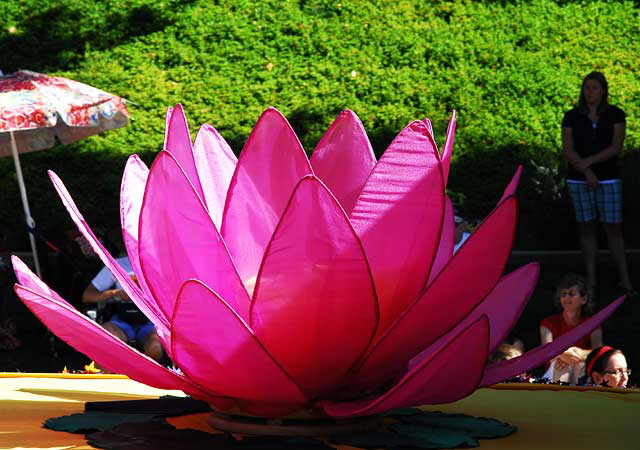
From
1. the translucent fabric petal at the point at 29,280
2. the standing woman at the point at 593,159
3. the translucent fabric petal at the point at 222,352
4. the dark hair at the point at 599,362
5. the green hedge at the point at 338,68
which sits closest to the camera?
the translucent fabric petal at the point at 222,352

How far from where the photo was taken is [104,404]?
1.89 metres

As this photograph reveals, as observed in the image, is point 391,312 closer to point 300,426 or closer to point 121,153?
point 300,426

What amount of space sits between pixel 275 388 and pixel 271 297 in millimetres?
135

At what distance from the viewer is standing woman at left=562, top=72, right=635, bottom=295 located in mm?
7797

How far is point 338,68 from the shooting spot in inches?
459

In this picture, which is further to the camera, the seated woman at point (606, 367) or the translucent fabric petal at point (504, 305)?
the seated woman at point (606, 367)

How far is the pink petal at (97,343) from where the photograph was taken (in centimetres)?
169

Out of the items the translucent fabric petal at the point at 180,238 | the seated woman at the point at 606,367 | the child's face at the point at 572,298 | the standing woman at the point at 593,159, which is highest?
the translucent fabric petal at the point at 180,238

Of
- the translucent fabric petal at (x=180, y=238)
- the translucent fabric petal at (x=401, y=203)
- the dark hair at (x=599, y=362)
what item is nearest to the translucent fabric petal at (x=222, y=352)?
the translucent fabric petal at (x=180, y=238)

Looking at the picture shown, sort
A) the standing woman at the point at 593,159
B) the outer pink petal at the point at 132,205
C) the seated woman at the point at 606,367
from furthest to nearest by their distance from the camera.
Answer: the standing woman at the point at 593,159
the seated woman at the point at 606,367
the outer pink petal at the point at 132,205

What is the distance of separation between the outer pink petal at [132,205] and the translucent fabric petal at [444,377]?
46cm

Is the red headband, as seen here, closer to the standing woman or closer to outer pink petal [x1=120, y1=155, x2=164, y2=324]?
the standing woman

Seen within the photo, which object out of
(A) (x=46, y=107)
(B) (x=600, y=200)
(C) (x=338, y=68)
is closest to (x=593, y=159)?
(B) (x=600, y=200)

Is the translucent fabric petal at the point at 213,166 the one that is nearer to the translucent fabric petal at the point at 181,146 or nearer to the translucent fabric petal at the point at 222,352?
the translucent fabric petal at the point at 181,146
